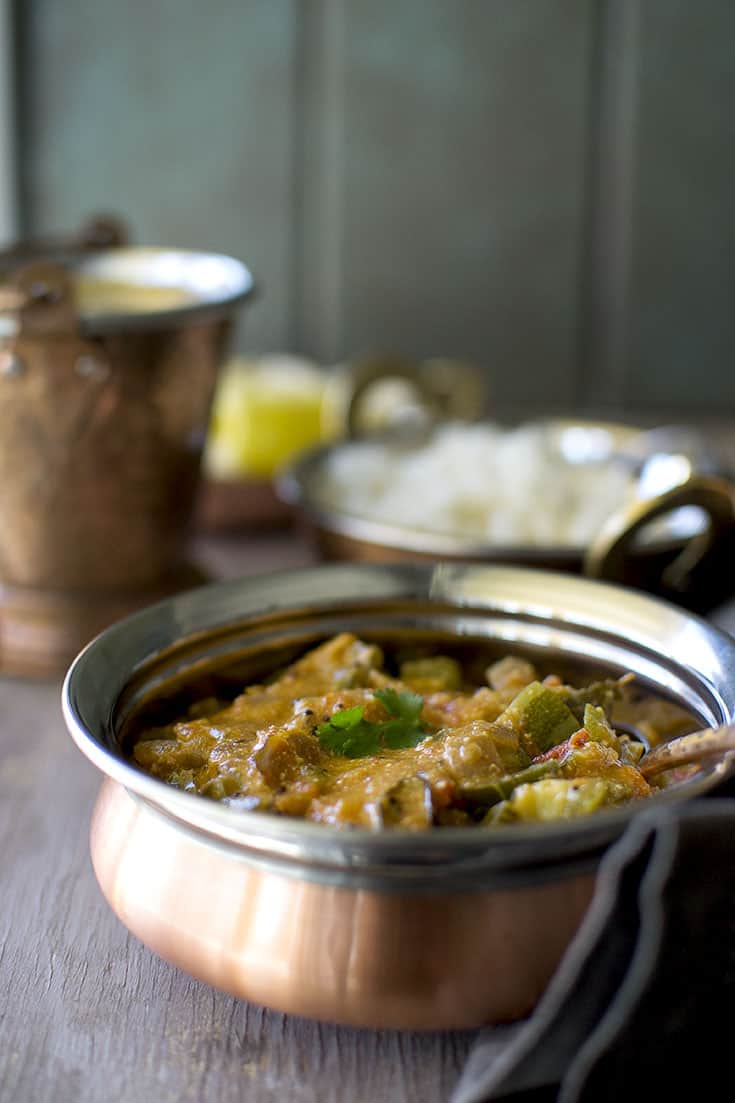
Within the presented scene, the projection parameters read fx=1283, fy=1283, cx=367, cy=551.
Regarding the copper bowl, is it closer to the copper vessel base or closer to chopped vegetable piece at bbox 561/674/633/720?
chopped vegetable piece at bbox 561/674/633/720

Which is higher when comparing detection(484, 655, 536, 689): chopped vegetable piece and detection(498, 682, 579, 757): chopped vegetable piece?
detection(498, 682, 579, 757): chopped vegetable piece

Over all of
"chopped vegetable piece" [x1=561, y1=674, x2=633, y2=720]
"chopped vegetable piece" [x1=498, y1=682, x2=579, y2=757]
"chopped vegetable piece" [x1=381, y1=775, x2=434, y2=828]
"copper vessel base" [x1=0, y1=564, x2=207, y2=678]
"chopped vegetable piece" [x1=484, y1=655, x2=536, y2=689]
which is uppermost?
"chopped vegetable piece" [x1=381, y1=775, x2=434, y2=828]

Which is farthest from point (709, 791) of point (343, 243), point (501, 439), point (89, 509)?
point (343, 243)

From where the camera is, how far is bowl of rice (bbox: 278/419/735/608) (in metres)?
1.62

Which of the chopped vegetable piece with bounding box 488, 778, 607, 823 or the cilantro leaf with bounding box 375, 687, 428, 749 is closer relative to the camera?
the chopped vegetable piece with bounding box 488, 778, 607, 823

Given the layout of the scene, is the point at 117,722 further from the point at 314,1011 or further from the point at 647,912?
the point at 647,912

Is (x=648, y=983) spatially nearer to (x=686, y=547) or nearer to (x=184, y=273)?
(x=686, y=547)

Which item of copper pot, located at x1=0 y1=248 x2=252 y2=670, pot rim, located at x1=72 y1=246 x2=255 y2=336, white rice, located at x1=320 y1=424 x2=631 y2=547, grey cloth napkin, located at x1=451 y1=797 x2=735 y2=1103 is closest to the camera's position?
grey cloth napkin, located at x1=451 y1=797 x2=735 y2=1103

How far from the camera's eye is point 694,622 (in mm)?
1226

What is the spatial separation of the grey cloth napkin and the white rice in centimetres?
88

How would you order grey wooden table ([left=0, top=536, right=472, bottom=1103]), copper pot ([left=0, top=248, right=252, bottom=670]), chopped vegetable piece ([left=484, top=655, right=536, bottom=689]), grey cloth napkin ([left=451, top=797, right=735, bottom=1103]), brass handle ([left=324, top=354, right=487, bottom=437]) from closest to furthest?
grey cloth napkin ([left=451, top=797, right=735, bottom=1103])
grey wooden table ([left=0, top=536, right=472, bottom=1103])
chopped vegetable piece ([left=484, top=655, right=536, bottom=689])
copper pot ([left=0, top=248, right=252, bottom=670])
brass handle ([left=324, top=354, right=487, bottom=437])

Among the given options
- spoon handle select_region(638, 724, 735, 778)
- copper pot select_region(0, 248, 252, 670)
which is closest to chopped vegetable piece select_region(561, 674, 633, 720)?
spoon handle select_region(638, 724, 735, 778)

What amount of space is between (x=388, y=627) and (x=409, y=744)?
26 cm

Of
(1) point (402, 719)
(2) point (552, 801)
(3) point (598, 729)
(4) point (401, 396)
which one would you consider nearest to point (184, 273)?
(4) point (401, 396)
